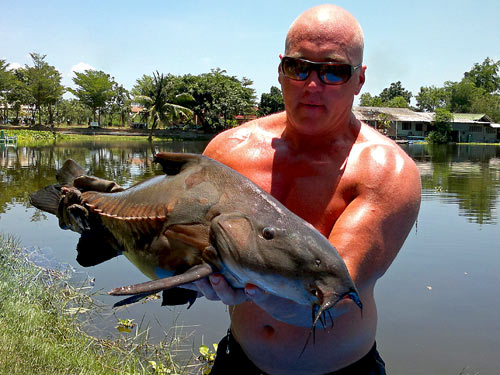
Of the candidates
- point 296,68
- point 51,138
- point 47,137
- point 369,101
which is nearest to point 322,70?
point 296,68

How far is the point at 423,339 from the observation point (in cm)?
744

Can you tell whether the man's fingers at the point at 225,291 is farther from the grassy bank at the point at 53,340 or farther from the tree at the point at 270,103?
the tree at the point at 270,103

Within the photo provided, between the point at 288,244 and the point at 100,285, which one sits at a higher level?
the point at 288,244

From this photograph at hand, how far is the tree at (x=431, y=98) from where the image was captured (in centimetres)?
10106

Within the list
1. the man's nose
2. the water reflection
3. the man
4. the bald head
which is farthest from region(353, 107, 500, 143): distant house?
the man's nose

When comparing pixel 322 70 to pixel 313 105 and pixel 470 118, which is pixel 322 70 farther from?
pixel 470 118

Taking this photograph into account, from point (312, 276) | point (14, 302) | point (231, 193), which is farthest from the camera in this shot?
point (14, 302)

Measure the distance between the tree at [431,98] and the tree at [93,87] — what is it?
6707cm

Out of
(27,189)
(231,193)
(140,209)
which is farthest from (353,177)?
(27,189)

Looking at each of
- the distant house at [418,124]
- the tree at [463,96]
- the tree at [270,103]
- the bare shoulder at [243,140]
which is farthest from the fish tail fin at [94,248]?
the tree at [463,96]

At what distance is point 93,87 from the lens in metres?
68.2

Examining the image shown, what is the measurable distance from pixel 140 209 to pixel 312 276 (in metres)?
1.00

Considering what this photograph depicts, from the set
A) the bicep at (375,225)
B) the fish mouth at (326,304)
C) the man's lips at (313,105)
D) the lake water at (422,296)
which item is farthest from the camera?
the lake water at (422,296)

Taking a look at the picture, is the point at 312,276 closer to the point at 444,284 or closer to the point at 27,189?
the point at 444,284
